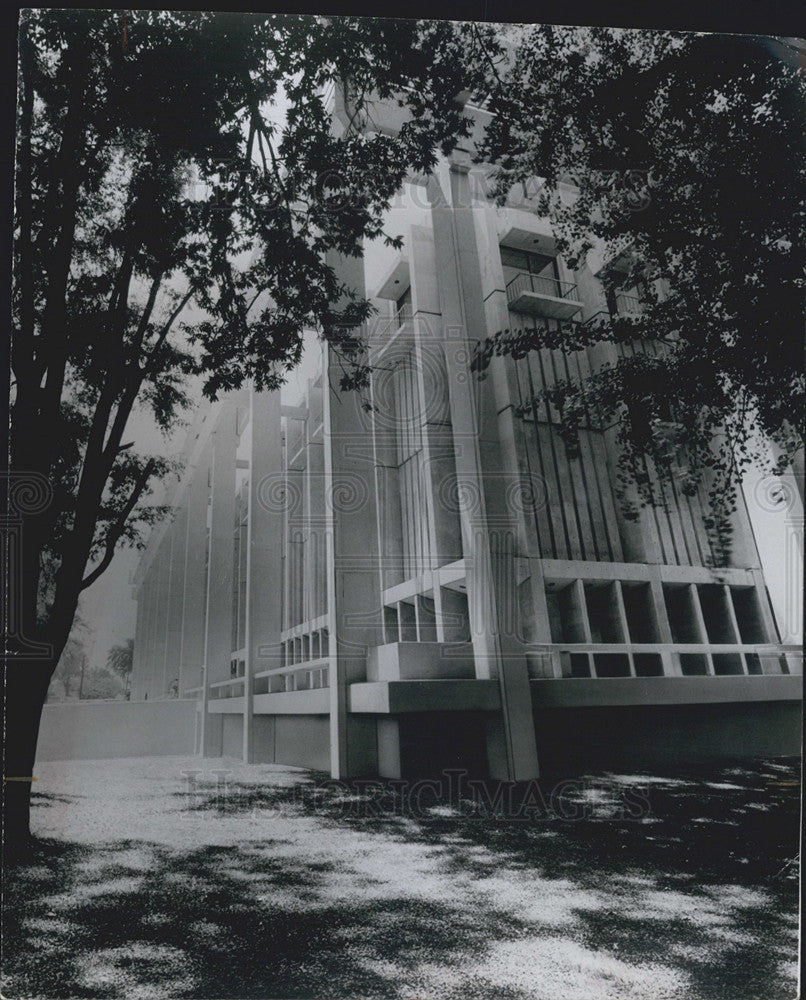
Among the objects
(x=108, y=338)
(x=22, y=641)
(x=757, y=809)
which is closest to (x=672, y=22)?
(x=108, y=338)

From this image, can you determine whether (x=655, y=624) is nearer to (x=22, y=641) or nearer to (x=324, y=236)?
(x=324, y=236)

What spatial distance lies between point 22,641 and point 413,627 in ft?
4.01

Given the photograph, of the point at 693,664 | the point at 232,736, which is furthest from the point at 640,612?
the point at 232,736

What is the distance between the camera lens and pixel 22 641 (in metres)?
2.09

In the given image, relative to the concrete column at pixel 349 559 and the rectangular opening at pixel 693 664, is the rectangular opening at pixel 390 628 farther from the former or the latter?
the rectangular opening at pixel 693 664

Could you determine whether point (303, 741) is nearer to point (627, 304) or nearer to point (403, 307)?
point (403, 307)

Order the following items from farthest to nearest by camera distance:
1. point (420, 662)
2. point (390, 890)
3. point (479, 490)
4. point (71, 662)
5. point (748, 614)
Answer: point (748, 614)
point (479, 490)
point (420, 662)
point (71, 662)
point (390, 890)

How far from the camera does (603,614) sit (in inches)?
93.3

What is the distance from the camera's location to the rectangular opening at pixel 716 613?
2432 mm

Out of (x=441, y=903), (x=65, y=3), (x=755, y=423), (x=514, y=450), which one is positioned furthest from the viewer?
(x=755, y=423)

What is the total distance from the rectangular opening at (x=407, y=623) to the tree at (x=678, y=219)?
884mm

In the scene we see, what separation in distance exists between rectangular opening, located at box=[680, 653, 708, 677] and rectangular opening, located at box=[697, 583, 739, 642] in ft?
0.25

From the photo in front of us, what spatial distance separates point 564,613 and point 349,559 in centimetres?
76

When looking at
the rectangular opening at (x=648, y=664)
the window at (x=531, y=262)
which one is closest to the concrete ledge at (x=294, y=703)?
the rectangular opening at (x=648, y=664)
